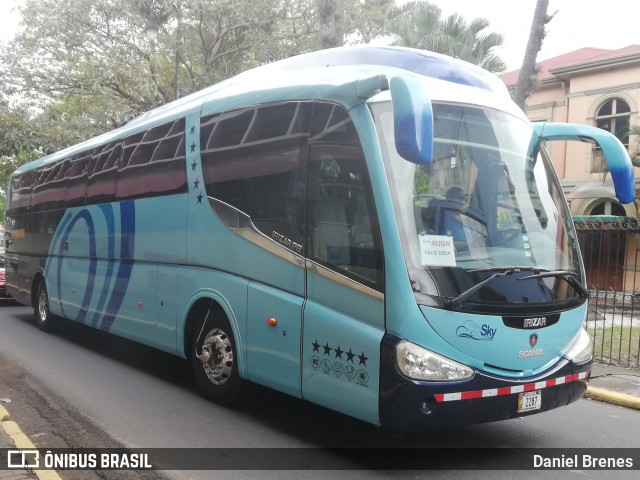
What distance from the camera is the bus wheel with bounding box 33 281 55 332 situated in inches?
443

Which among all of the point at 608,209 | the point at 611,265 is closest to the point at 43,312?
the point at 611,265

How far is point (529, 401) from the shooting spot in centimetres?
459

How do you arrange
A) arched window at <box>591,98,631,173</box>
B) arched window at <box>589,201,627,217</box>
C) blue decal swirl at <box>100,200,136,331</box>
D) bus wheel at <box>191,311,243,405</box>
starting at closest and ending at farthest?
bus wheel at <box>191,311,243,405</box>
blue decal swirl at <box>100,200,136,331</box>
arched window at <box>591,98,631,173</box>
arched window at <box>589,201,627,217</box>

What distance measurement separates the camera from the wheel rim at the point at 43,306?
11.3 m

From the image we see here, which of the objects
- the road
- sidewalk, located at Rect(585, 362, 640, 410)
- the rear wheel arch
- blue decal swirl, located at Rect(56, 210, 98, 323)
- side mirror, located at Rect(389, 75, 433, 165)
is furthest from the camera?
blue decal swirl, located at Rect(56, 210, 98, 323)

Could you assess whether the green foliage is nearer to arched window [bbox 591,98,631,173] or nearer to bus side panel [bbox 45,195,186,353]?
arched window [bbox 591,98,631,173]

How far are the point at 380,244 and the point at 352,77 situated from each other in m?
1.46

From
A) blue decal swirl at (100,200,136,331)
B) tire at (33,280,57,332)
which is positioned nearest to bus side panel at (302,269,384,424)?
blue decal swirl at (100,200,136,331)

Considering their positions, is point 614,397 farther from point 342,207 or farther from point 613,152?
point 342,207

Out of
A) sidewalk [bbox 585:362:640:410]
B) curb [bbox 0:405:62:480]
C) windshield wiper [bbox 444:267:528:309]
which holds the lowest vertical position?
sidewalk [bbox 585:362:640:410]

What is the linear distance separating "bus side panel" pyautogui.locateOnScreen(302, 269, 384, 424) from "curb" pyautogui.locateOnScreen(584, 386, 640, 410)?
4.00 m

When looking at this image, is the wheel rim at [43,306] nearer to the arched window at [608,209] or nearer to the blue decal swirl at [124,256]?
the blue decal swirl at [124,256]

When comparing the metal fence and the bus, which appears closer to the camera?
the bus

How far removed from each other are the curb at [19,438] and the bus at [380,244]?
5.90 ft
